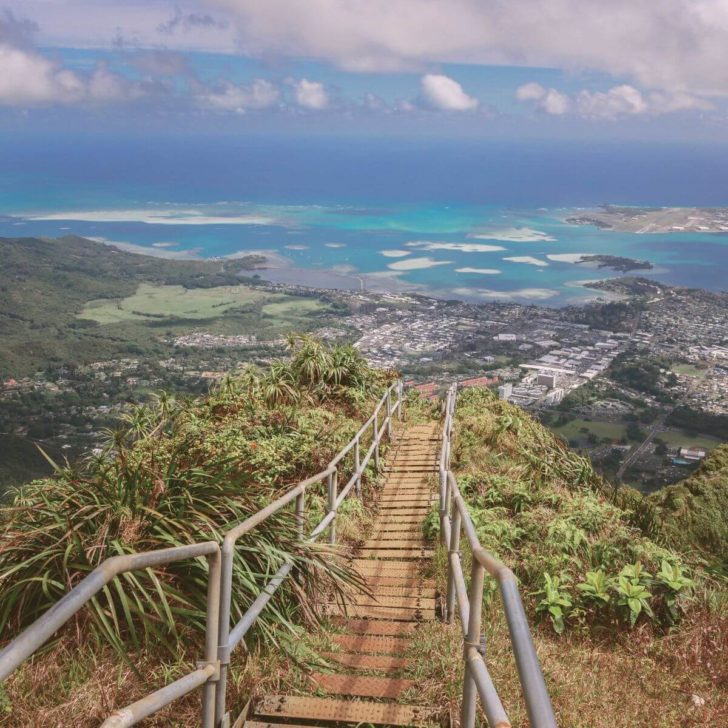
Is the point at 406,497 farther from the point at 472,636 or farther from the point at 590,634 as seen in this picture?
the point at 472,636

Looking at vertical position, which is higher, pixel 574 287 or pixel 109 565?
pixel 109 565

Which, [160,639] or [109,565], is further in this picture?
[160,639]

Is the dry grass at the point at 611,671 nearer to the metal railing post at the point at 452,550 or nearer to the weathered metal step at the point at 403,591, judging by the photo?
the metal railing post at the point at 452,550

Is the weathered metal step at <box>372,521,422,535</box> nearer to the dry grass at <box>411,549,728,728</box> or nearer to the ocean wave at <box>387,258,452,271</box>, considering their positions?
the dry grass at <box>411,549,728,728</box>

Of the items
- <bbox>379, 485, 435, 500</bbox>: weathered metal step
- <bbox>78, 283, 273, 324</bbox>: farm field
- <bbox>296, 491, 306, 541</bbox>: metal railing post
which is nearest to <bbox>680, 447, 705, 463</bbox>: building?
<bbox>379, 485, 435, 500</bbox>: weathered metal step

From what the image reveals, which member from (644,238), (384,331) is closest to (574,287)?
(384,331)

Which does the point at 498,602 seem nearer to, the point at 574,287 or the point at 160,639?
the point at 160,639

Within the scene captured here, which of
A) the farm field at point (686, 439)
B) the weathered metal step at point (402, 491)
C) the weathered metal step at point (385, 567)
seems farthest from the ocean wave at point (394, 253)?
the weathered metal step at point (385, 567)
